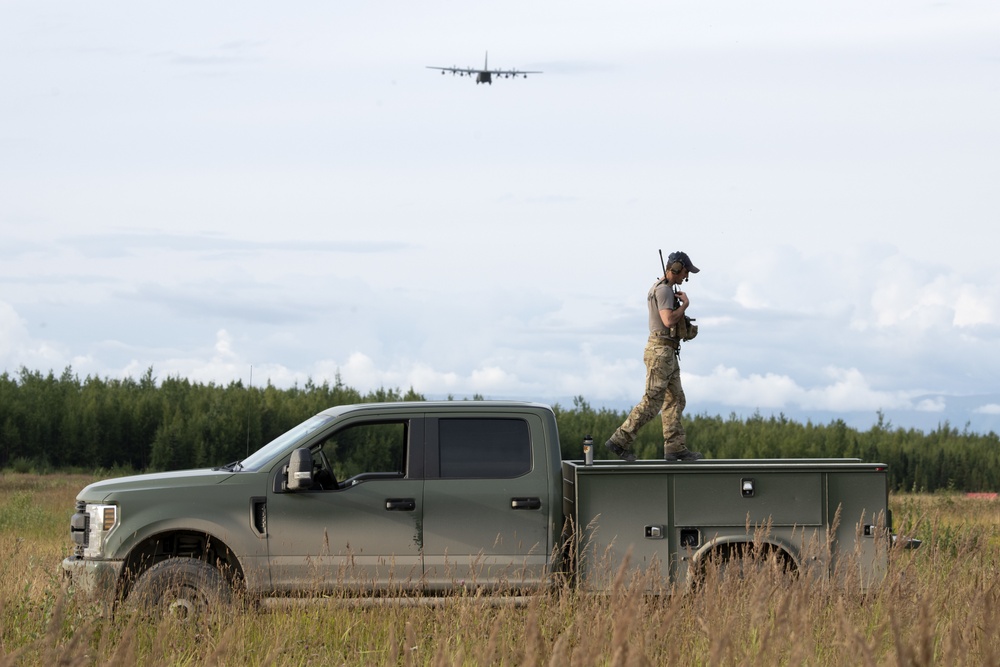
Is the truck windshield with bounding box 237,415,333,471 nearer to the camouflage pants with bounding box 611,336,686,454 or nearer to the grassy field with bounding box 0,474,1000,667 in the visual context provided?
the grassy field with bounding box 0,474,1000,667

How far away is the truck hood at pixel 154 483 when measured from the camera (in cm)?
905

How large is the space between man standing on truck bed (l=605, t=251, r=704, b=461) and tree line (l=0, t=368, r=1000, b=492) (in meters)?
31.0

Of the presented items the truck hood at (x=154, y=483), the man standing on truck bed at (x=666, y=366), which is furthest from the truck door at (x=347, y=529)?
the man standing on truck bed at (x=666, y=366)

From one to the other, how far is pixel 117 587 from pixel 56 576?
106 cm

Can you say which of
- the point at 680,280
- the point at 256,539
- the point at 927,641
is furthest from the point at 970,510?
the point at 927,641

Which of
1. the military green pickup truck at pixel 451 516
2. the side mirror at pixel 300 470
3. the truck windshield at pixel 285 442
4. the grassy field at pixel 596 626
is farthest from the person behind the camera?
the truck windshield at pixel 285 442

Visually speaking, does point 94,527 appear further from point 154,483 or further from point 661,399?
point 661,399

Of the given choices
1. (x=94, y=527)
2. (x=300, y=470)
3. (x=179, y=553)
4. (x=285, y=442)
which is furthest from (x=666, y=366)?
(x=94, y=527)

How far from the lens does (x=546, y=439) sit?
9.13m

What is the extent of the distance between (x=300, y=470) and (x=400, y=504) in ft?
2.65

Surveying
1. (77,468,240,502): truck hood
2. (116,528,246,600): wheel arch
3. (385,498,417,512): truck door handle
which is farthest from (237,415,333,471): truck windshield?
(385,498,417,512): truck door handle

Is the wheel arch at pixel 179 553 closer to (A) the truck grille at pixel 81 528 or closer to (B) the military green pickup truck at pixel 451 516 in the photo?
(B) the military green pickup truck at pixel 451 516

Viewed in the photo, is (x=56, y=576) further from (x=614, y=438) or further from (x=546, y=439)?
(x=614, y=438)

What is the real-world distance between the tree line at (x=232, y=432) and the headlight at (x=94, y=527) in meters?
32.9
